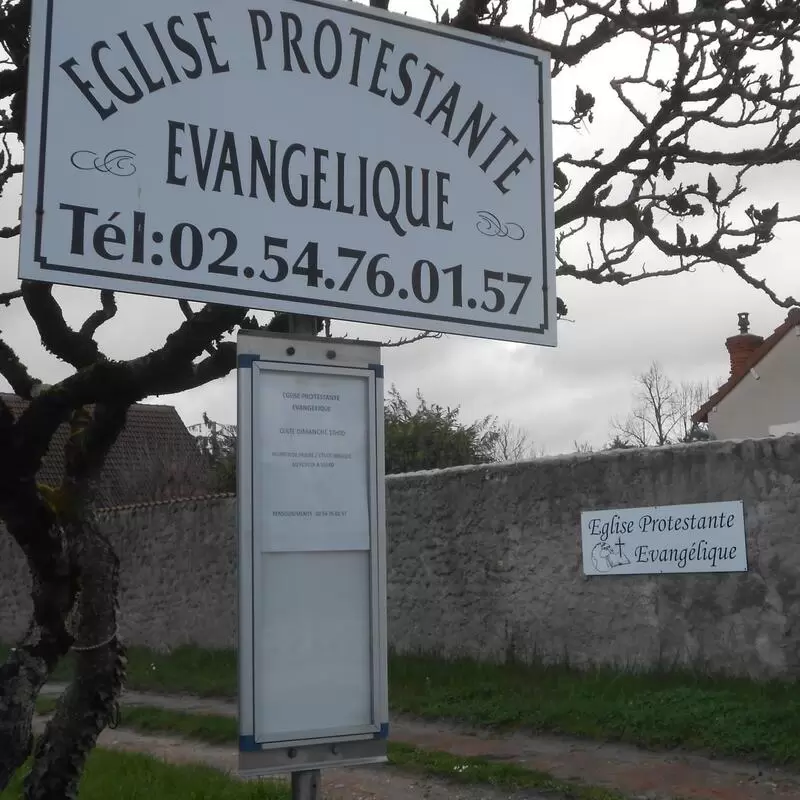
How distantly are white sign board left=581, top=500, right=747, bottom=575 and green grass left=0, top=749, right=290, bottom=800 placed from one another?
12.8 feet

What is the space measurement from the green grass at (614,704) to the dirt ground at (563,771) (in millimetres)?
146

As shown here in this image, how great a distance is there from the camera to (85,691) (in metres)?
4.60

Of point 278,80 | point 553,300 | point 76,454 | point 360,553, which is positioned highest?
point 278,80

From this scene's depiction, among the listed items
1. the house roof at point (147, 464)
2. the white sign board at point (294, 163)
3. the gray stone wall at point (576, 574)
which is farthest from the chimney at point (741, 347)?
the white sign board at point (294, 163)

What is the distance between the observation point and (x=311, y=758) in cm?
276

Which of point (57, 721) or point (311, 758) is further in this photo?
point (57, 721)

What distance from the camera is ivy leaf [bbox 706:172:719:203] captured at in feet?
16.7

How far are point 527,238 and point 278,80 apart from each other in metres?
0.89

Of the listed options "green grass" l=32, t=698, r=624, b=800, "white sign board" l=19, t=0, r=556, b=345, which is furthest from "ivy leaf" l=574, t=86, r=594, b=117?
"green grass" l=32, t=698, r=624, b=800

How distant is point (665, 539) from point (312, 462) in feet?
21.2

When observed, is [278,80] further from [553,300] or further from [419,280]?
[553,300]

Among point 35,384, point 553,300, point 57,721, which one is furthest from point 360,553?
point 35,384

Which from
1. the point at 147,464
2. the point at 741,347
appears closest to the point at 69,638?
the point at 147,464

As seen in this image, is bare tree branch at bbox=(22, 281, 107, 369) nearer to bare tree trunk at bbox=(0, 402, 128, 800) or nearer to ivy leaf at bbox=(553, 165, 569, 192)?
bare tree trunk at bbox=(0, 402, 128, 800)
